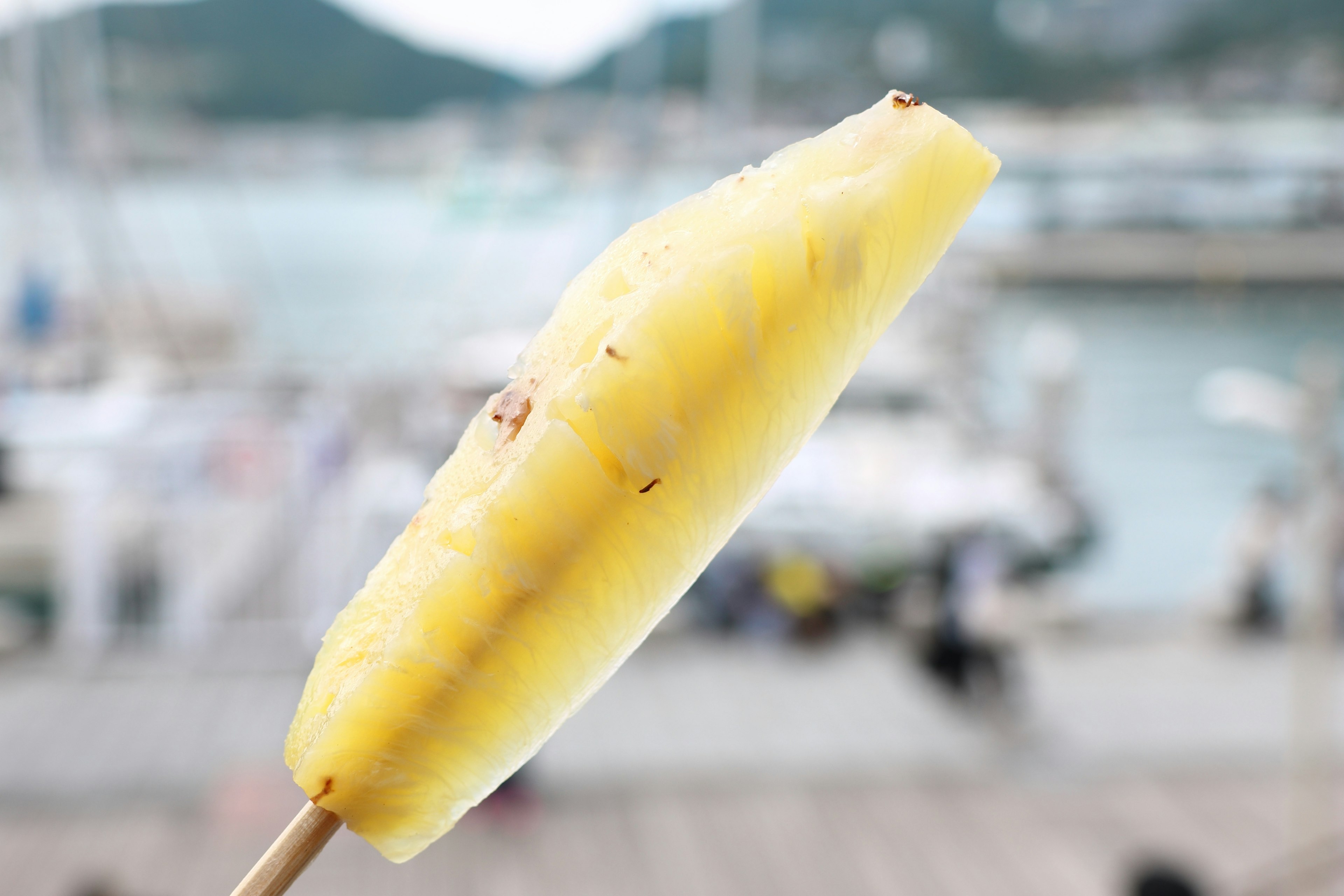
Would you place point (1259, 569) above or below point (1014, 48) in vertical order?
below

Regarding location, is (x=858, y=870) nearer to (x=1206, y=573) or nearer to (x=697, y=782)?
(x=697, y=782)

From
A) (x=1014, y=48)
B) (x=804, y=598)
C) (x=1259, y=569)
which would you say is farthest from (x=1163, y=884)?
(x=1014, y=48)

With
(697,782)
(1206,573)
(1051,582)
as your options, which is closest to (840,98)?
(1206,573)

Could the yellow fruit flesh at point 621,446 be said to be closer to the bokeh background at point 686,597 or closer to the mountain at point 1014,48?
the bokeh background at point 686,597

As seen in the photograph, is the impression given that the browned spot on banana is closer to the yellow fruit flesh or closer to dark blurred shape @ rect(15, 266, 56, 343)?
the yellow fruit flesh

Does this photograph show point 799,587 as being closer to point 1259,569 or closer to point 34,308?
point 1259,569

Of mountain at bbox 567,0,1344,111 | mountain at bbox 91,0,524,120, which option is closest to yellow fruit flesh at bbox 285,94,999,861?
mountain at bbox 567,0,1344,111

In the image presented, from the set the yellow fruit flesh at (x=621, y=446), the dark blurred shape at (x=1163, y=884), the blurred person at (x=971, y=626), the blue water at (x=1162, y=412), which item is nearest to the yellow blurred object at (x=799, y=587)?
the blurred person at (x=971, y=626)
